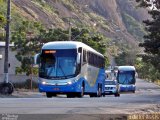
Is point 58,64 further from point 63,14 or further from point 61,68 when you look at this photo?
point 63,14

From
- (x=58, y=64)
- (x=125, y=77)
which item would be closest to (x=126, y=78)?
(x=125, y=77)

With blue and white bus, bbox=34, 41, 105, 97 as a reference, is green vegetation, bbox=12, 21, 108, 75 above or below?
above

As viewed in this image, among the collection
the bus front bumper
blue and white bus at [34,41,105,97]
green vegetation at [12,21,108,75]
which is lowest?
the bus front bumper

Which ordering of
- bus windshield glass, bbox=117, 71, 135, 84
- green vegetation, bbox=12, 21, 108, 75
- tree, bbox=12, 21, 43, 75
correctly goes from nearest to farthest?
tree, bbox=12, 21, 43, 75 < green vegetation, bbox=12, 21, 108, 75 < bus windshield glass, bbox=117, 71, 135, 84

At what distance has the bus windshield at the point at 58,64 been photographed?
108 ft

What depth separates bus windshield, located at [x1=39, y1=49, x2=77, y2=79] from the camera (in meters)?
32.8

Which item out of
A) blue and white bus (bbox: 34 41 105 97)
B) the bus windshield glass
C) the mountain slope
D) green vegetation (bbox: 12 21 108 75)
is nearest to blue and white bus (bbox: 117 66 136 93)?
the bus windshield glass

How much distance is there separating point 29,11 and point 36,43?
72.0 metres

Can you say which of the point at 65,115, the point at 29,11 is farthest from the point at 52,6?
the point at 65,115

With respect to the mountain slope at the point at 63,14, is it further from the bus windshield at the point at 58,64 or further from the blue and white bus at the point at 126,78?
the bus windshield at the point at 58,64

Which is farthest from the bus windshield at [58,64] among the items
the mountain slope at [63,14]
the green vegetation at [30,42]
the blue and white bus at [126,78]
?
the mountain slope at [63,14]

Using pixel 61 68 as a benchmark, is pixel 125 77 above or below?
below

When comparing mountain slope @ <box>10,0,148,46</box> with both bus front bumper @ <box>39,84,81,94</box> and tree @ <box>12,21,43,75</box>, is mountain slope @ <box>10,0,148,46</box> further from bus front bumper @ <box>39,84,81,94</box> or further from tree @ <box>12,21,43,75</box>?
bus front bumper @ <box>39,84,81,94</box>

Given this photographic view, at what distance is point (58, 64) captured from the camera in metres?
32.8
